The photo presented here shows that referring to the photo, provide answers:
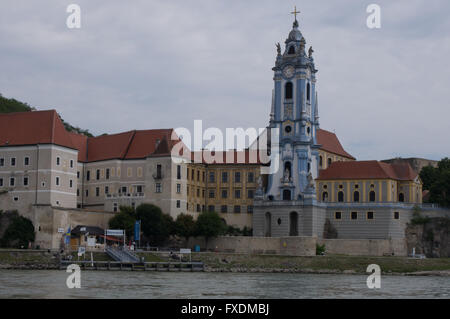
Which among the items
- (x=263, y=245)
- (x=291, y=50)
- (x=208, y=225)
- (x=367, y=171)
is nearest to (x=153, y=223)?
(x=208, y=225)

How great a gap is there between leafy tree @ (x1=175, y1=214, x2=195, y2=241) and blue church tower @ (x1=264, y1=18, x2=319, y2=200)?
37.9 ft

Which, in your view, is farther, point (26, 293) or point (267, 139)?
point (267, 139)

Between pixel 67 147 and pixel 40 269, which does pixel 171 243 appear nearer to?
pixel 67 147

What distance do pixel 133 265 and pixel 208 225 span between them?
17.8 meters

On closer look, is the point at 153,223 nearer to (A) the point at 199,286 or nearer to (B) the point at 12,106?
(A) the point at 199,286

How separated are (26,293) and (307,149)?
177 feet

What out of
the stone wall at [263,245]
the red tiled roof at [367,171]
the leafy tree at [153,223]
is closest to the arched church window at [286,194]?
the red tiled roof at [367,171]

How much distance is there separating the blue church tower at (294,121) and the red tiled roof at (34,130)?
81.0 feet

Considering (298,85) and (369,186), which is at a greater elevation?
(298,85)

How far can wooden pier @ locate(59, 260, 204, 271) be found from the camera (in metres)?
67.9

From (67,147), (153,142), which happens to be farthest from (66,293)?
(153,142)

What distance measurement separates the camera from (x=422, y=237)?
88750mm

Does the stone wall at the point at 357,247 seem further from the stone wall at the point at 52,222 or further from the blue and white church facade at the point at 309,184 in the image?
the stone wall at the point at 52,222
